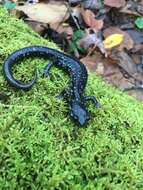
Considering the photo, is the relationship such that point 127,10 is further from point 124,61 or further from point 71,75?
point 71,75

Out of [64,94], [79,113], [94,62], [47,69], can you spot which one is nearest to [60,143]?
[79,113]

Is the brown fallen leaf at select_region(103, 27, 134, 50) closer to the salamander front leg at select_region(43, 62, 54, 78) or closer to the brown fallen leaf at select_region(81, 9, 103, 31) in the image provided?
the brown fallen leaf at select_region(81, 9, 103, 31)

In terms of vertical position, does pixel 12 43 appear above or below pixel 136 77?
above

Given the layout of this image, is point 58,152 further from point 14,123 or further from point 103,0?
point 103,0

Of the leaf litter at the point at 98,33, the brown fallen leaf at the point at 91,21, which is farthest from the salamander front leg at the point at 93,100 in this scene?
the brown fallen leaf at the point at 91,21

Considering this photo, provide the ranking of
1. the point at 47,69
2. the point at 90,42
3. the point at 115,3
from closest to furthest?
the point at 47,69
the point at 90,42
the point at 115,3

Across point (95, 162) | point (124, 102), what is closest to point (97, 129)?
point (95, 162)

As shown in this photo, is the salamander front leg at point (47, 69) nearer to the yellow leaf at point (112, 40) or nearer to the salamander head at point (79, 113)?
the salamander head at point (79, 113)
